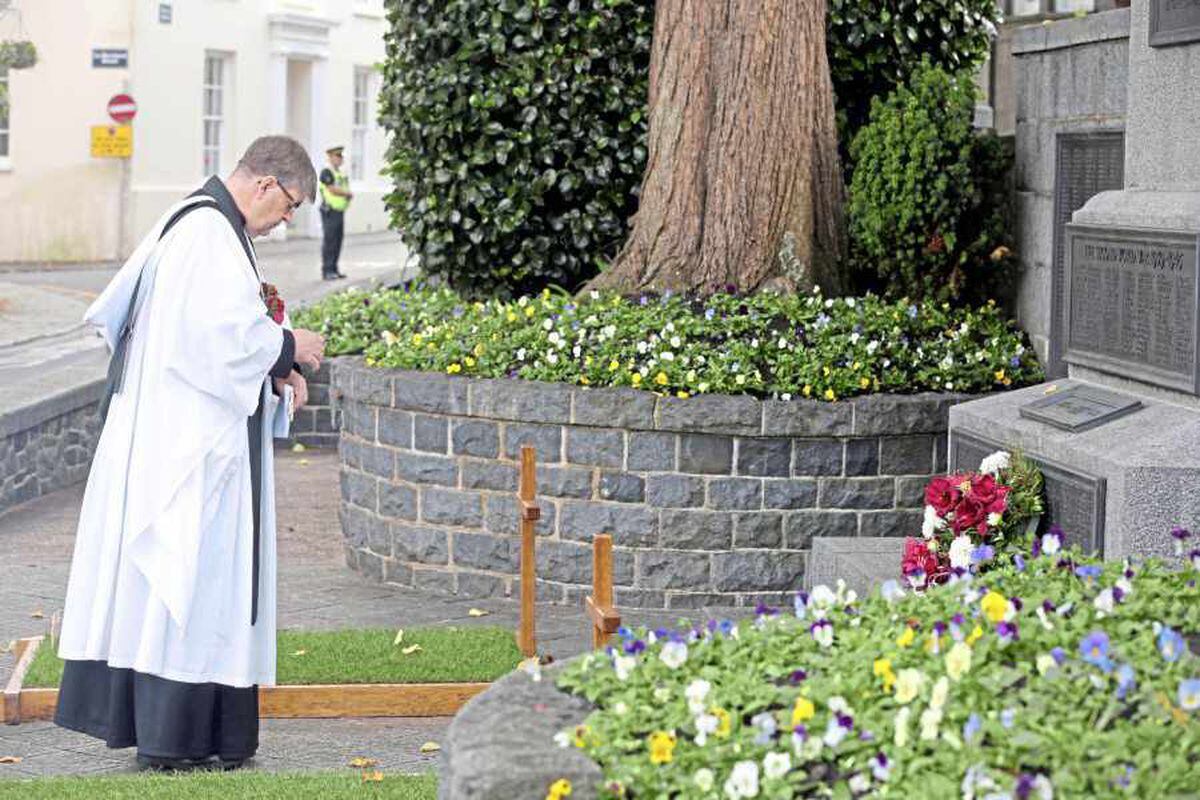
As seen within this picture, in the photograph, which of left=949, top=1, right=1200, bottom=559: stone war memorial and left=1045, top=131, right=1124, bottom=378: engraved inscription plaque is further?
left=1045, top=131, right=1124, bottom=378: engraved inscription plaque

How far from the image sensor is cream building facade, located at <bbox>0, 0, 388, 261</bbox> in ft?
104

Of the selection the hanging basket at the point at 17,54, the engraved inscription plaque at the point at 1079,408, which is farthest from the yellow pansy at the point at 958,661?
the hanging basket at the point at 17,54

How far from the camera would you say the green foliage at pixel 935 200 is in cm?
1041

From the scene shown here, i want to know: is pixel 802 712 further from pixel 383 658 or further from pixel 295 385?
pixel 383 658

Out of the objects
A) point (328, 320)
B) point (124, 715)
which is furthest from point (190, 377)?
point (328, 320)

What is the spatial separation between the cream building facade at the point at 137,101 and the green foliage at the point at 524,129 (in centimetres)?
1869

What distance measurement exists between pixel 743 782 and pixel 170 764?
3.58 meters

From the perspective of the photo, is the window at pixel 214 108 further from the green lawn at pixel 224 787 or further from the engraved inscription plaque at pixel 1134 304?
the green lawn at pixel 224 787

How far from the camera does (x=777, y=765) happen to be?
3883mm

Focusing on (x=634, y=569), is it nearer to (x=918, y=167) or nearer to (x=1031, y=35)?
(x=918, y=167)

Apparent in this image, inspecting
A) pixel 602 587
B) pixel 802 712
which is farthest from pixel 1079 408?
pixel 802 712

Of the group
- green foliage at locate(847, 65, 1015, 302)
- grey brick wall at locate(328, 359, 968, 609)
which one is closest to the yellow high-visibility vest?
green foliage at locate(847, 65, 1015, 302)

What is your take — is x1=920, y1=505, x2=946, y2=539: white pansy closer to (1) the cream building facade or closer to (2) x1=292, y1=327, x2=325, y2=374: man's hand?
(2) x1=292, y1=327, x2=325, y2=374: man's hand

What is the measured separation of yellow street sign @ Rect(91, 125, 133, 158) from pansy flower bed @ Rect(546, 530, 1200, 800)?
1112 inches
